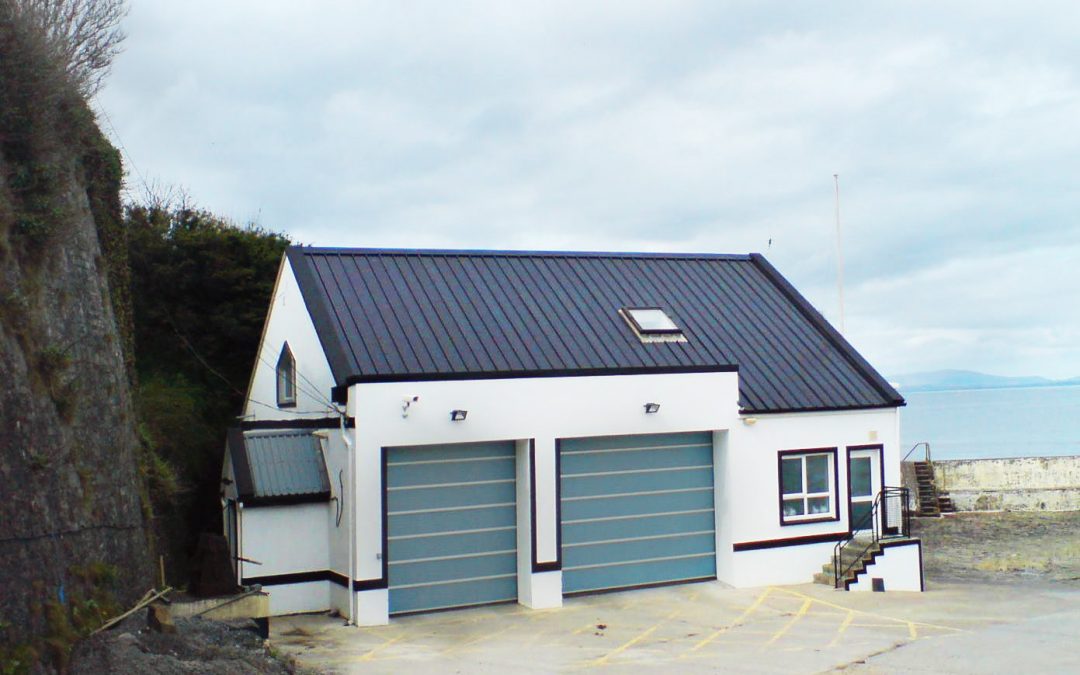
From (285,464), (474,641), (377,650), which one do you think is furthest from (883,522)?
(285,464)

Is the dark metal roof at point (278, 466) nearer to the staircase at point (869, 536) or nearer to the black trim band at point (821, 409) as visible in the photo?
the black trim band at point (821, 409)

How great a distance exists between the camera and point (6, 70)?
1210 centimetres

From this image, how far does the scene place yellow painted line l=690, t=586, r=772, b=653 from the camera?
15.4 metres

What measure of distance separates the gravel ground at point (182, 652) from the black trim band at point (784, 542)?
9344 mm

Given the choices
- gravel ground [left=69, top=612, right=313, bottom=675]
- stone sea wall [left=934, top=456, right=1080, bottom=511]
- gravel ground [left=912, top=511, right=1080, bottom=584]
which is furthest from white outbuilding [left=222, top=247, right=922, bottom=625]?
stone sea wall [left=934, top=456, right=1080, bottom=511]

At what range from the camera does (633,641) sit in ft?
51.0

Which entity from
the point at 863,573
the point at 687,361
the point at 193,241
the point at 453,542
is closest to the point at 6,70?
the point at 453,542

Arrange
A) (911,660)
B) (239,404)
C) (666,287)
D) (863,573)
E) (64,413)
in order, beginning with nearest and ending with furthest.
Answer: (64,413)
(911,660)
(863,573)
(666,287)
(239,404)

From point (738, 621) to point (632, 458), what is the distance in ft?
11.8

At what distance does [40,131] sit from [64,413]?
336 cm

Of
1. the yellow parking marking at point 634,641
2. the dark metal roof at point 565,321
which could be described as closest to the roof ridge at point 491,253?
the dark metal roof at point 565,321

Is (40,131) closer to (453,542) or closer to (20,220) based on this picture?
(20,220)

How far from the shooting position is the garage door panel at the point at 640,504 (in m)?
18.8

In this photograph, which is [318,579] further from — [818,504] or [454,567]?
[818,504]
